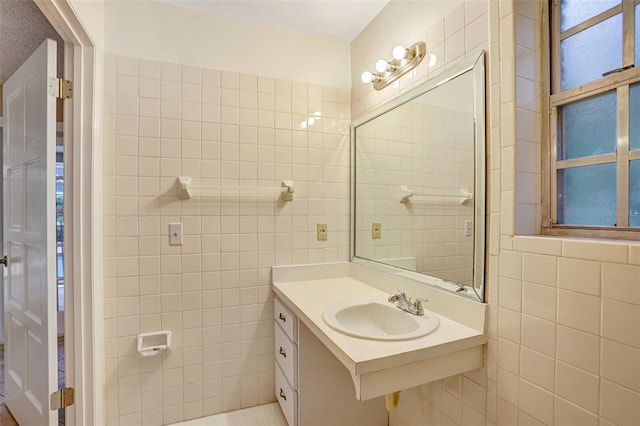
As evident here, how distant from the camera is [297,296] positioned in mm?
1633

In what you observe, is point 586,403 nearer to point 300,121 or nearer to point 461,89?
point 461,89

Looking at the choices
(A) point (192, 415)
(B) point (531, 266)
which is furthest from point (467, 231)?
(A) point (192, 415)

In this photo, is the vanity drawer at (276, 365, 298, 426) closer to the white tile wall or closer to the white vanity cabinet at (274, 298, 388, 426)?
the white vanity cabinet at (274, 298, 388, 426)

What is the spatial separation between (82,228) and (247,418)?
138cm

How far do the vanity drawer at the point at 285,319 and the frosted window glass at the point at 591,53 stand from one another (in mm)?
1508

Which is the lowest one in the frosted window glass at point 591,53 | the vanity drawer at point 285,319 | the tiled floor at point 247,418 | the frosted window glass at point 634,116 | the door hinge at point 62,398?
the tiled floor at point 247,418

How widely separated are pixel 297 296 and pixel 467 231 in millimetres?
906

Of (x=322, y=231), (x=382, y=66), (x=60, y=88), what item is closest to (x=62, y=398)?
(x=60, y=88)

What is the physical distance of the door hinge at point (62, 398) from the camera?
1.41 m

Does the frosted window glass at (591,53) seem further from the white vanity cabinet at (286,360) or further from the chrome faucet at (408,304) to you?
the white vanity cabinet at (286,360)

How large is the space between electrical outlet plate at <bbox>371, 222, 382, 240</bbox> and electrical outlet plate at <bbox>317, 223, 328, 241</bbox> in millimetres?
314

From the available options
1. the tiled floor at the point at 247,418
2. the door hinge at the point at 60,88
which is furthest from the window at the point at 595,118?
the door hinge at the point at 60,88

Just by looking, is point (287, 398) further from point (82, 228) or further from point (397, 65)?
point (397, 65)

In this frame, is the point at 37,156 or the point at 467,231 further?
the point at 37,156
